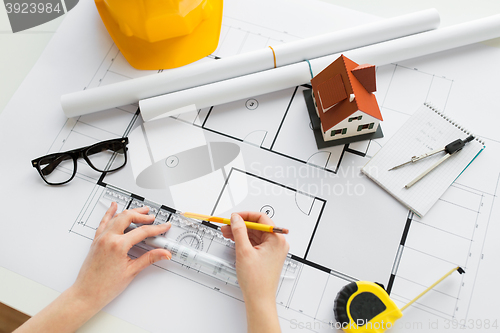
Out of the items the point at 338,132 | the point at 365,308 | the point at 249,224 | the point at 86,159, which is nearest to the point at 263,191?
→ the point at 249,224

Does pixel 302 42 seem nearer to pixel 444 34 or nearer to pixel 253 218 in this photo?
pixel 444 34

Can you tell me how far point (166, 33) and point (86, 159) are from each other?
0.49m

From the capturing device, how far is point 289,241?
3.34 feet

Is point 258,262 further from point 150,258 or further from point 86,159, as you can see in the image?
point 86,159

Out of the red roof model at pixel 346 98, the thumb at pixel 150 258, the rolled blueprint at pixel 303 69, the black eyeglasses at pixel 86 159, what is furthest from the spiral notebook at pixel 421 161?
the black eyeglasses at pixel 86 159

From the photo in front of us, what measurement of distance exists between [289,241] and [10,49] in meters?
1.22

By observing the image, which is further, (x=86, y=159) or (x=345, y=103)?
(x=86, y=159)

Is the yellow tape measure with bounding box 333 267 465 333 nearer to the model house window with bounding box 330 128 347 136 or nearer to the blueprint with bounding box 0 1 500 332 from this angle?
the blueprint with bounding box 0 1 500 332

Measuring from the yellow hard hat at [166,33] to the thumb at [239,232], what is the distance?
615 millimetres

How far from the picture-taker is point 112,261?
3.09ft

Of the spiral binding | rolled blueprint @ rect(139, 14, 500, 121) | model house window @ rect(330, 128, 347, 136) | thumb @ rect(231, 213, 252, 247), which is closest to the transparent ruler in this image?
thumb @ rect(231, 213, 252, 247)

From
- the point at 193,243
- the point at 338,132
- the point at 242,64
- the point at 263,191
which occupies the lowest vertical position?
the point at 193,243

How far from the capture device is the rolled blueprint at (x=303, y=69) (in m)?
1.15

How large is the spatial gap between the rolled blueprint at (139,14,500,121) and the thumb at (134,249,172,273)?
0.43m
